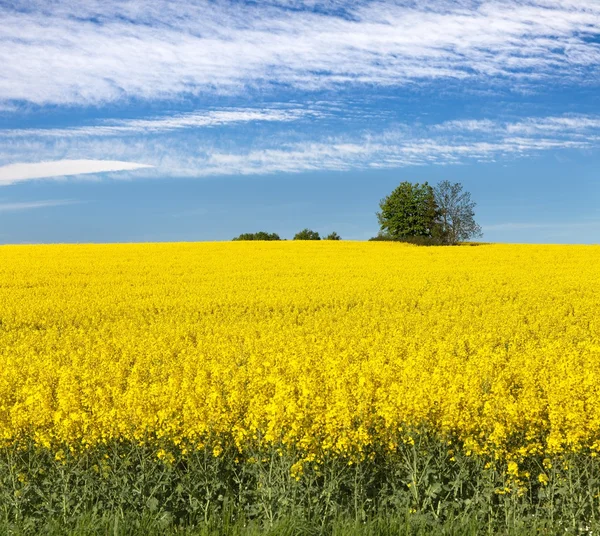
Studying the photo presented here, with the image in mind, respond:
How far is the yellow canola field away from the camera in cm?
750

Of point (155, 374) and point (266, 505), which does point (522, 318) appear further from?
point (266, 505)

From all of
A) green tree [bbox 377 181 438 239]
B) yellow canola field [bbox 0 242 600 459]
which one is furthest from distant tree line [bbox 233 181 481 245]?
yellow canola field [bbox 0 242 600 459]

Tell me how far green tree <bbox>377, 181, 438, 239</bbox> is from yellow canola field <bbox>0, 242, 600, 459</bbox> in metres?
42.4

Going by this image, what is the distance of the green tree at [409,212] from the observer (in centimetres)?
7188

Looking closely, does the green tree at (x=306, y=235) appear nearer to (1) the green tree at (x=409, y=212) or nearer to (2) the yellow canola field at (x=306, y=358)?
(1) the green tree at (x=409, y=212)

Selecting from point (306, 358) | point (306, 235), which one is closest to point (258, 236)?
point (306, 235)

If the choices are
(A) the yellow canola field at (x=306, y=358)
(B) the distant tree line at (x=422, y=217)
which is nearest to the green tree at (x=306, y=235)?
(B) the distant tree line at (x=422, y=217)

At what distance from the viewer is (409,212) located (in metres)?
73.1

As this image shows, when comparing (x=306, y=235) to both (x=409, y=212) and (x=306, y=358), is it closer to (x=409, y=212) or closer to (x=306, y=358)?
(x=409, y=212)

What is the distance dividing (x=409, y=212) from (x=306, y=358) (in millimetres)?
64008

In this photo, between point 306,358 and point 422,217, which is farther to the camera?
point 422,217

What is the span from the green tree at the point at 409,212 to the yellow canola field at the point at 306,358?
42.4m

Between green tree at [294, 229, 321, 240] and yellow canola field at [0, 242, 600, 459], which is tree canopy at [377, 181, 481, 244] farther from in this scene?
yellow canola field at [0, 242, 600, 459]

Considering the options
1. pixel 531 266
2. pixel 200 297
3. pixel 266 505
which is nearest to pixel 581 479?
pixel 266 505
